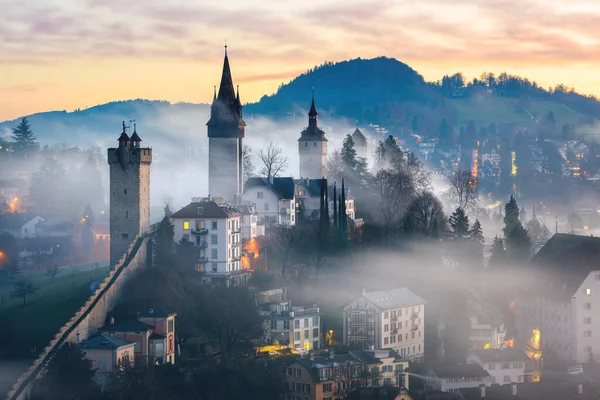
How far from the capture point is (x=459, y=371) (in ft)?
241

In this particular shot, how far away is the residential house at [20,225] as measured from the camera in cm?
10731

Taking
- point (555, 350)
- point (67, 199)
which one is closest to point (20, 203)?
point (67, 199)

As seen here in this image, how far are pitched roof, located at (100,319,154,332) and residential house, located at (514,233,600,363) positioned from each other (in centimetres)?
2646

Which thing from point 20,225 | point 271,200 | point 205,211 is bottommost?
point 20,225

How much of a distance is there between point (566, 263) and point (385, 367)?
22.0 meters

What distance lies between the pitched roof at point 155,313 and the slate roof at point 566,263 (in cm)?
2818

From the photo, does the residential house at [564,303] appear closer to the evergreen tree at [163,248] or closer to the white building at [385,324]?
the white building at [385,324]

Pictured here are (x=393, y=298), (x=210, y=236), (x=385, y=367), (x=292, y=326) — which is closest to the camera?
(x=385, y=367)

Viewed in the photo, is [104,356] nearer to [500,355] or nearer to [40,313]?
[40,313]

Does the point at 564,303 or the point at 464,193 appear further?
the point at 464,193

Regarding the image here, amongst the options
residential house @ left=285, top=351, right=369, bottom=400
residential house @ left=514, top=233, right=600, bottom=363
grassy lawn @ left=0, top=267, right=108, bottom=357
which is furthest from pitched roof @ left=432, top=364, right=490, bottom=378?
grassy lawn @ left=0, top=267, right=108, bottom=357

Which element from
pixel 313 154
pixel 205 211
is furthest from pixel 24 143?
pixel 205 211

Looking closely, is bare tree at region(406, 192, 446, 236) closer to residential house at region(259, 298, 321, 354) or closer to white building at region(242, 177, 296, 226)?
white building at region(242, 177, 296, 226)

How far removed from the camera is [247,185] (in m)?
92.9
